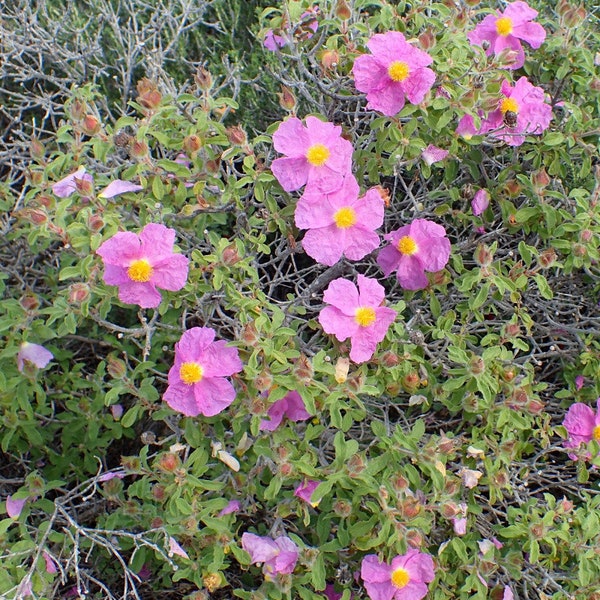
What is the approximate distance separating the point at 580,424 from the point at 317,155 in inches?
38.8

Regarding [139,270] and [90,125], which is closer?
[139,270]

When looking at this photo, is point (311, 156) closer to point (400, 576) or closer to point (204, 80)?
point (204, 80)

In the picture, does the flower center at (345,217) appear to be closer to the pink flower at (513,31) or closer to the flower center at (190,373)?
the flower center at (190,373)

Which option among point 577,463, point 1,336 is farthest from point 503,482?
point 1,336

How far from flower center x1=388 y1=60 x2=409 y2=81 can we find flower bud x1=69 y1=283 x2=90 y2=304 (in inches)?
31.4

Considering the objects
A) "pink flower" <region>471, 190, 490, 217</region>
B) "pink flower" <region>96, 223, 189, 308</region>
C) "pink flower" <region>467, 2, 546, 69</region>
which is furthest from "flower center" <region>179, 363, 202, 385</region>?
"pink flower" <region>467, 2, 546, 69</region>

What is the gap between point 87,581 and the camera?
6.21 ft

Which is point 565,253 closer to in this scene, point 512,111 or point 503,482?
point 512,111

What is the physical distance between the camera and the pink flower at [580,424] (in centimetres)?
187

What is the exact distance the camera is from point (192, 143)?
164cm

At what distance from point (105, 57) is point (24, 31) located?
61 centimetres

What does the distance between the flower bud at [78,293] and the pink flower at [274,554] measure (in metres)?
0.65

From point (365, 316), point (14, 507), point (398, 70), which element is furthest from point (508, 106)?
point (14, 507)

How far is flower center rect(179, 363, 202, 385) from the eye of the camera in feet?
5.02
